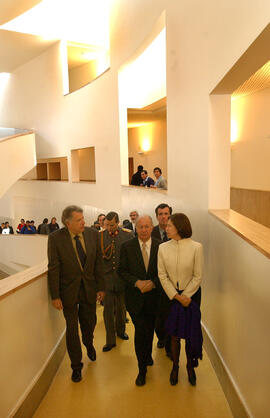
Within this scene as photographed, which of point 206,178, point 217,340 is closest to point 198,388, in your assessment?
point 217,340

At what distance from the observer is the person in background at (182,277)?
3066 millimetres

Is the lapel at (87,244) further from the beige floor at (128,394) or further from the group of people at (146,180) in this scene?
the group of people at (146,180)

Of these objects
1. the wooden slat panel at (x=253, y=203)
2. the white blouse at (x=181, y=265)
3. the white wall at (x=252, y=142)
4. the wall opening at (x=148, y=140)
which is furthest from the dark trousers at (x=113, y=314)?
the wall opening at (x=148, y=140)

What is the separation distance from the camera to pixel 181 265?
3.07m

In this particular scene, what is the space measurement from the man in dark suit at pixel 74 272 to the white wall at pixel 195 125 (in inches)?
50.8

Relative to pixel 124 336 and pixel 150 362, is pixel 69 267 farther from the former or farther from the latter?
pixel 124 336

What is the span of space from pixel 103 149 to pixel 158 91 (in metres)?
2.22

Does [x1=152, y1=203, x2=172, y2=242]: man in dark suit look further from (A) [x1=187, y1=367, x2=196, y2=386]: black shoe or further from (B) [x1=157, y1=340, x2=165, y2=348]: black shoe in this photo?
(A) [x1=187, y1=367, x2=196, y2=386]: black shoe

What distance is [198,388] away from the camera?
3240 millimetres

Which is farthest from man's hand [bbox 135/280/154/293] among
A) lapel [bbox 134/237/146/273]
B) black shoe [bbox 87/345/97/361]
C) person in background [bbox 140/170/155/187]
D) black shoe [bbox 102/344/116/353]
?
person in background [bbox 140/170/155/187]

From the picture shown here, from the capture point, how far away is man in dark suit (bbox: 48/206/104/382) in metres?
3.34

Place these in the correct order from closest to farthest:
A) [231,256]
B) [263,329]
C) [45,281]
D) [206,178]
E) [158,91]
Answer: [263,329]
[231,256]
[45,281]
[206,178]
[158,91]

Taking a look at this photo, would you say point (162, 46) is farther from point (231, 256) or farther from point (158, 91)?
point (231, 256)

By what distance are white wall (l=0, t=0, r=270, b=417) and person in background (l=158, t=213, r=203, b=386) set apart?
31cm
